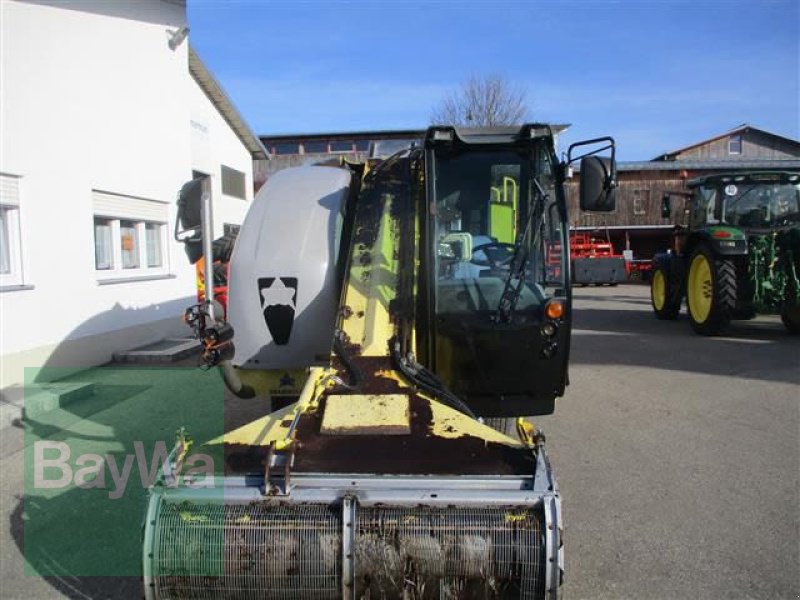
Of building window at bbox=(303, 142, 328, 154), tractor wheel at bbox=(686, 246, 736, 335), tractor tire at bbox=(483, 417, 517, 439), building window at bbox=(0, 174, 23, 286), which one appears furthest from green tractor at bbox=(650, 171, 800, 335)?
building window at bbox=(303, 142, 328, 154)

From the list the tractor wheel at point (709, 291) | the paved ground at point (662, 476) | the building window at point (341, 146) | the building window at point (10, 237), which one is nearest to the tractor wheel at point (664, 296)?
the tractor wheel at point (709, 291)

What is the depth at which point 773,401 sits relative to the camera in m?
6.73

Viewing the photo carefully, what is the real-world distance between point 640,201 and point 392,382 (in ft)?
93.1

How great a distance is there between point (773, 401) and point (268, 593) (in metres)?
6.16

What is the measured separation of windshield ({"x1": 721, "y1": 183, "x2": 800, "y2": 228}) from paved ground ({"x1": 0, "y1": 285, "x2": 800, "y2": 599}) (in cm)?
324

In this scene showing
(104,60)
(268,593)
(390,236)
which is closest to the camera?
(268,593)

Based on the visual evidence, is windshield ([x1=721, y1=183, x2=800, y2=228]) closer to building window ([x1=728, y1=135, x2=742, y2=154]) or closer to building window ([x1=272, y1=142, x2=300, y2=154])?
building window ([x1=272, y1=142, x2=300, y2=154])

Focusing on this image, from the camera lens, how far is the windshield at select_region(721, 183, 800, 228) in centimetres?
1145

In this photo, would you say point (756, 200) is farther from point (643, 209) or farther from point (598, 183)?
point (643, 209)

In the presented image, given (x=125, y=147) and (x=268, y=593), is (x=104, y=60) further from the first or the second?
(x=268, y=593)

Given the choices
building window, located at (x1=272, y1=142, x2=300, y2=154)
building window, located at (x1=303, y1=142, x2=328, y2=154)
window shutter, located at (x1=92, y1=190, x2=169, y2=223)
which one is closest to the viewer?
window shutter, located at (x1=92, y1=190, x2=169, y2=223)

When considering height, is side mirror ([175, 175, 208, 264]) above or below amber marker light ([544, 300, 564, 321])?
above

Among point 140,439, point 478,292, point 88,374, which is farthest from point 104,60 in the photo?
point 478,292

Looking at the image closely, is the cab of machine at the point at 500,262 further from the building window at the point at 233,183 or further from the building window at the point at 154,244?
the building window at the point at 233,183
